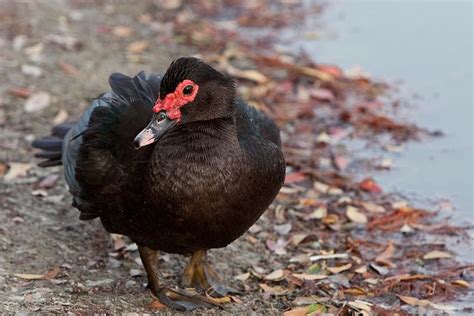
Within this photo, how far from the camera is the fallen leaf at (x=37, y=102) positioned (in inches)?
268

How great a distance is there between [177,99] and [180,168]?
1.03 feet

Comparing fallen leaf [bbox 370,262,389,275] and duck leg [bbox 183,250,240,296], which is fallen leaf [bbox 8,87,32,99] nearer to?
duck leg [bbox 183,250,240,296]

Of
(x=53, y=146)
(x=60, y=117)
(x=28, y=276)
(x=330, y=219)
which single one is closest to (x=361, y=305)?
(x=330, y=219)

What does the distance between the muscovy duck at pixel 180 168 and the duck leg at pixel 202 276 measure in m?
0.14

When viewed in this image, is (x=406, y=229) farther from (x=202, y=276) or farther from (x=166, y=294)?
(x=166, y=294)

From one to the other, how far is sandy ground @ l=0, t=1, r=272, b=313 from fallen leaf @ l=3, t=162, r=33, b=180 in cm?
4

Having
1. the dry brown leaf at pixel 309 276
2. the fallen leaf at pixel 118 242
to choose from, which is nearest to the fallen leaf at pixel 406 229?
the dry brown leaf at pixel 309 276

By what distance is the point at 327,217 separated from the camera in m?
5.55

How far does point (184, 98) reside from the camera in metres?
4.06

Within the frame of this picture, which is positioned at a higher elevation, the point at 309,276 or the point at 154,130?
the point at 154,130

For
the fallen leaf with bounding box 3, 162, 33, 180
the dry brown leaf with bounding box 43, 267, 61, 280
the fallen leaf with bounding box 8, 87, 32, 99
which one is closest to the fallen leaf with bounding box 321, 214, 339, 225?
the dry brown leaf with bounding box 43, 267, 61, 280

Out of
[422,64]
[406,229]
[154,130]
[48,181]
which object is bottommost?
[406,229]

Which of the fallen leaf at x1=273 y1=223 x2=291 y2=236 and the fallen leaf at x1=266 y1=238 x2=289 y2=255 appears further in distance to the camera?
the fallen leaf at x1=273 y1=223 x2=291 y2=236

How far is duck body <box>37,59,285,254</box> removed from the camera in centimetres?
404
